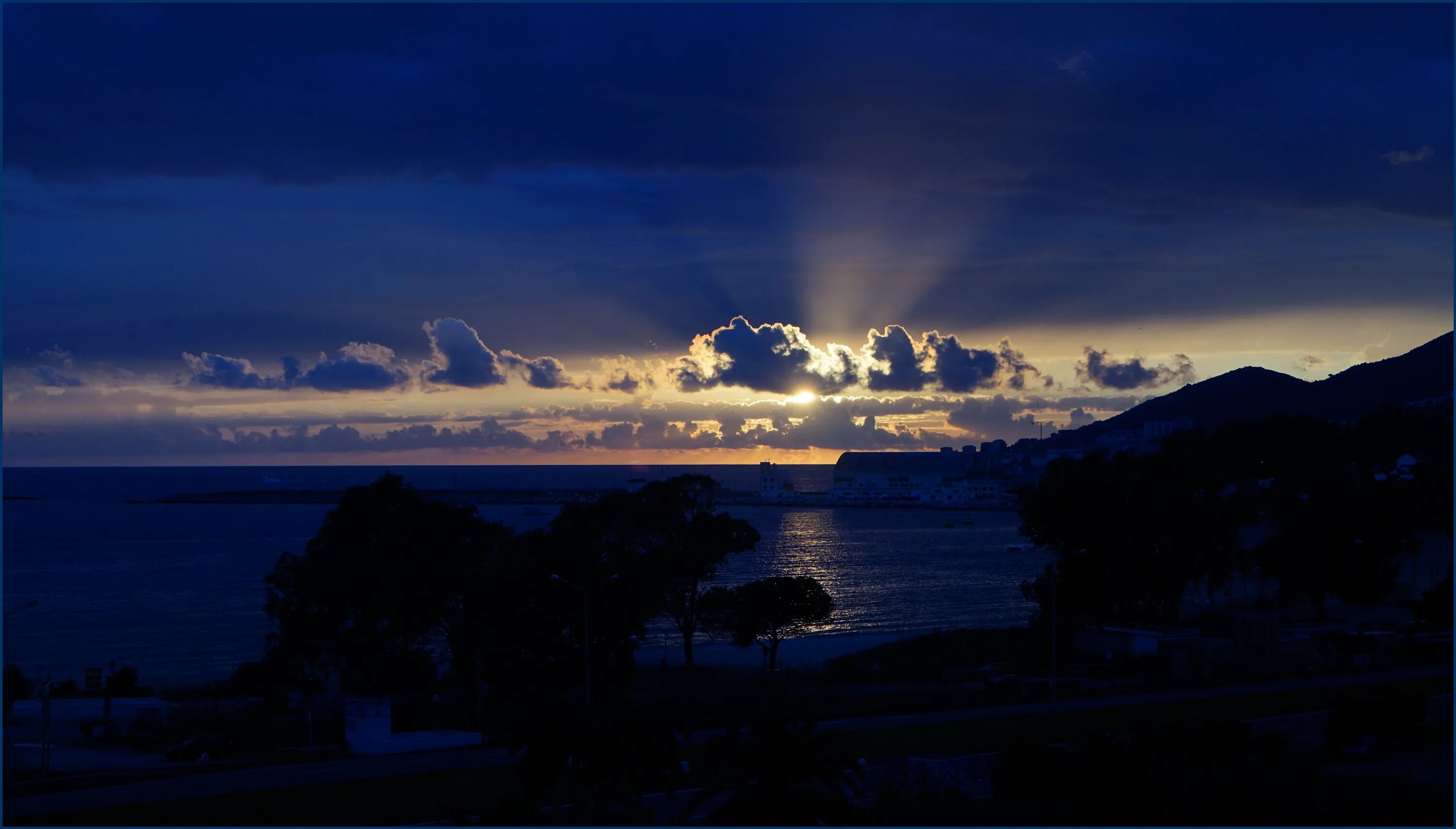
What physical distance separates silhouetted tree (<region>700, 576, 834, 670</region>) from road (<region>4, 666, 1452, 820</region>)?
18322 millimetres

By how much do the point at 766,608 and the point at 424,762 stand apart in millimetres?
26181

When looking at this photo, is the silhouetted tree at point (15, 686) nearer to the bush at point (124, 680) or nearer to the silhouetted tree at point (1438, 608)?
the bush at point (124, 680)

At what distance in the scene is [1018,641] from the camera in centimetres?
5725

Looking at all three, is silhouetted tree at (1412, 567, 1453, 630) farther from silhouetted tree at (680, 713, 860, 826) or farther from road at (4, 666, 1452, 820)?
silhouetted tree at (680, 713, 860, 826)

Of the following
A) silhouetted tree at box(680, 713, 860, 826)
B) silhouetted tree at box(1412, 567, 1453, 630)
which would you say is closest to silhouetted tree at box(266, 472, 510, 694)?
silhouetted tree at box(680, 713, 860, 826)

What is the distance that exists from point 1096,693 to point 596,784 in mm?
21302

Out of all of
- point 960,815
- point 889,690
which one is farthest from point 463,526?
point 960,815

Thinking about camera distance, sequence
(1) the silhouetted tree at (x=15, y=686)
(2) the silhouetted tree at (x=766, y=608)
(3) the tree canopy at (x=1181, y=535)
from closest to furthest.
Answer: (1) the silhouetted tree at (x=15, y=686) → (2) the silhouetted tree at (x=766, y=608) → (3) the tree canopy at (x=1181, y=535)

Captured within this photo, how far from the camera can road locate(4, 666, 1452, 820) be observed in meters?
23.5

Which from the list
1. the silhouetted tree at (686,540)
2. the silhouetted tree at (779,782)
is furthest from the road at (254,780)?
the silhouetted tree at (686,540)

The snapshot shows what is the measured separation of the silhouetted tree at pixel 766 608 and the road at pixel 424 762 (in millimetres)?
18322

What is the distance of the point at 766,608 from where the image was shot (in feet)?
173

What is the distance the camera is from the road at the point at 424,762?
923 inches

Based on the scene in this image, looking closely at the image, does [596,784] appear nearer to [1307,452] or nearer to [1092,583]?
[1092,583]
